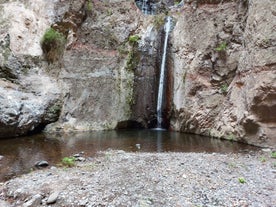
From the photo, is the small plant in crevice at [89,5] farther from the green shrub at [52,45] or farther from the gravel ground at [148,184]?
the gravel ground at [148,184]

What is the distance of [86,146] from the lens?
9.73m

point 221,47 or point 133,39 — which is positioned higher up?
point 133,39

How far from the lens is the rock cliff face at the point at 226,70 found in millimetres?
9711

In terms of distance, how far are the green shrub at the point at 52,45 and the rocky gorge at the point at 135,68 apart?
7 centimetres

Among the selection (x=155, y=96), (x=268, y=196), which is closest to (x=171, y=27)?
(x=155, y=96)

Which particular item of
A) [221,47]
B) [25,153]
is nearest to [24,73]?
[25,153]

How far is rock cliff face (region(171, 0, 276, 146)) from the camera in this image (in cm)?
971

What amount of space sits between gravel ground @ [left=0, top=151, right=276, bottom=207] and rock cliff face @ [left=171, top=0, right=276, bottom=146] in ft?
10.1

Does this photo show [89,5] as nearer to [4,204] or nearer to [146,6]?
[146,6]

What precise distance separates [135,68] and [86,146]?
6345mm

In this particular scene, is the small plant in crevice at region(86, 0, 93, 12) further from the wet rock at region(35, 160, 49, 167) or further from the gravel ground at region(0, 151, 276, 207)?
the gravel ground at region(0, 151, 276, 207)

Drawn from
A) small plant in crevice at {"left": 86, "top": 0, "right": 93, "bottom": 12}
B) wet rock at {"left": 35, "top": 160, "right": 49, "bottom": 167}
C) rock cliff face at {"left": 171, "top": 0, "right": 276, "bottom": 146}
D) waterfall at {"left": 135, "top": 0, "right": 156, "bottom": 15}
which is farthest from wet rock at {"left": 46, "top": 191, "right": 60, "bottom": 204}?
waterfall at {"left": 135, "top": 0, "right": 156, "bottom": 15}

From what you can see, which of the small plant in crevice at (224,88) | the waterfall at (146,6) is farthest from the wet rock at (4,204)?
the waterfall at (146,6)

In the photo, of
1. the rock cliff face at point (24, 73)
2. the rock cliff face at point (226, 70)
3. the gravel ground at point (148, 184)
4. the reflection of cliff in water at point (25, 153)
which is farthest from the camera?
the rock cliff face at point (24, 73)
